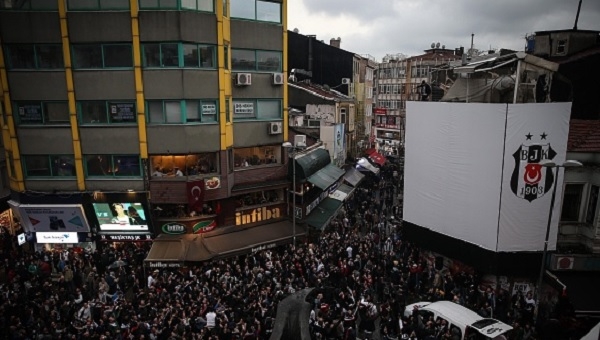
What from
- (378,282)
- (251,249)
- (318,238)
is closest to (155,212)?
(251,249)

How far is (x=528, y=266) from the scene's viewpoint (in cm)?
1936

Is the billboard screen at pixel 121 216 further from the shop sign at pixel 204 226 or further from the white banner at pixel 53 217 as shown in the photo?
A: the shop sign at pixel 204 226

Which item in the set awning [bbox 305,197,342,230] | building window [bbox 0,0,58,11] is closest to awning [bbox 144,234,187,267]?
awning [bbox 305,197,342,230]

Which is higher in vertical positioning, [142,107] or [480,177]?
[142,107]

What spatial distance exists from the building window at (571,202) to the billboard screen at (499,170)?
3.74 feet

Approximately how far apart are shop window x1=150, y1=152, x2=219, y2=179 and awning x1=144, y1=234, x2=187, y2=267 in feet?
11.0

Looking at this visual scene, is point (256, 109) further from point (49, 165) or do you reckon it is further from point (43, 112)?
point (49, 165)

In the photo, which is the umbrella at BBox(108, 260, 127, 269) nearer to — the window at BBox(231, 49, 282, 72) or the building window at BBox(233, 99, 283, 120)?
the building window at BBox(233, 99, 283, 120)

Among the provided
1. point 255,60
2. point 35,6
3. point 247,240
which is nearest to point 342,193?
point 247,240

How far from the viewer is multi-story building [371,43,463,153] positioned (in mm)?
71750

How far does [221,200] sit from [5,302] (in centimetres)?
1063

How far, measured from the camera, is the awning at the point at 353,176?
37.6 meters

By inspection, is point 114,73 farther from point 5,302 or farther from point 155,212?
point 5,302

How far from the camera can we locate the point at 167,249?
21547mm
